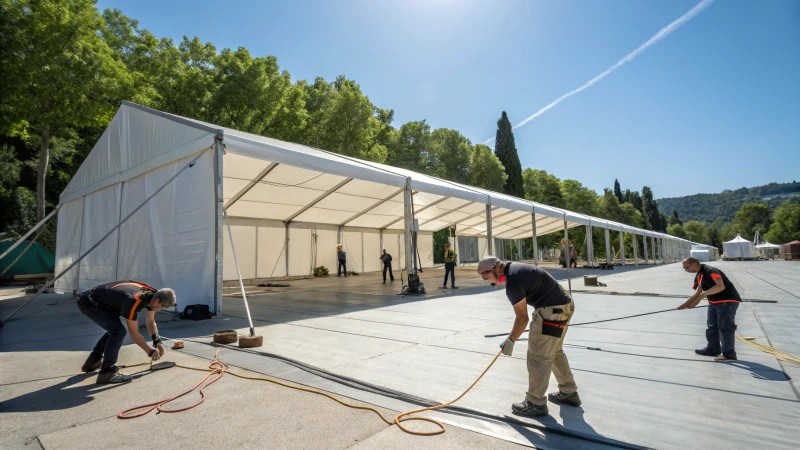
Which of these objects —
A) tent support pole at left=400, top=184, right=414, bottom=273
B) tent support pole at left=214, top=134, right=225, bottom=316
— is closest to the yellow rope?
tent support pole at left=400, top=184, right=414, bottom=273

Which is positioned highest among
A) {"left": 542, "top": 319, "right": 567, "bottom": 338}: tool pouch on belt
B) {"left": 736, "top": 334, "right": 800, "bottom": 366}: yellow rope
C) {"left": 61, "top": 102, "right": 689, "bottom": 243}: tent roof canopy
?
{"left": 61, "top": 102, "right": 689, "bottom": 243}: tent roof canopy

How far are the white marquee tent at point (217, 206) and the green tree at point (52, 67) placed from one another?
4.11 metres

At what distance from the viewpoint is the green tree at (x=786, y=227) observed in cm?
7462

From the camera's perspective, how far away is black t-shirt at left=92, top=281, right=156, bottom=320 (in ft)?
12.9

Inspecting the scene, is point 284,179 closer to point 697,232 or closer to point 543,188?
point 543,188

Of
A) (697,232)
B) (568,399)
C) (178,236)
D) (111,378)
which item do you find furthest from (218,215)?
(697,232)

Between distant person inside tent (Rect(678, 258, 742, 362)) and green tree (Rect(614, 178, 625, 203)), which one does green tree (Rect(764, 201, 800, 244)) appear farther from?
distant person inside tent (Rect(678, 258, 742, 362))

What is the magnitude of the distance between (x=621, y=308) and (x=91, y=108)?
1940cm

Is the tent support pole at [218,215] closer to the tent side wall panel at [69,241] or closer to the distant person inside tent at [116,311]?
the distant person inside tent at [116,311]

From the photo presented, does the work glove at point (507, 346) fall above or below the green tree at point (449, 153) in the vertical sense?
below

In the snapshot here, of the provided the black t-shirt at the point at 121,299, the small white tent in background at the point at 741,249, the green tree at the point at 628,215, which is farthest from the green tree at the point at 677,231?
the black t-shirt at the point at 121,299

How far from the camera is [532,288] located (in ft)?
10.0

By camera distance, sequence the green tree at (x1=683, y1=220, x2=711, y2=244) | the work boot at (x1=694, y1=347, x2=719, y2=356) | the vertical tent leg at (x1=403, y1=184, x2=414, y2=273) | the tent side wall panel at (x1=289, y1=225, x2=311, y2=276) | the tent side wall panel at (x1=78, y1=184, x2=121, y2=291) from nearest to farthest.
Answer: the work boot at (x1=694, y1=347, x2=719, y2=356), the tent side wall panel at (x1=78, y1=184, x2=121, y2=291), the vertical tent leg at (x1=403, y1=184, x2=414, y2=273), the tent side wall panel at (x1=289, y1=225, x2=311, y2=276), the green tree at (x1=683, y1=220, x2=711, y2=244)

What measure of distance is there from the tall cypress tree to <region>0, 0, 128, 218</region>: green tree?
39.0 m
